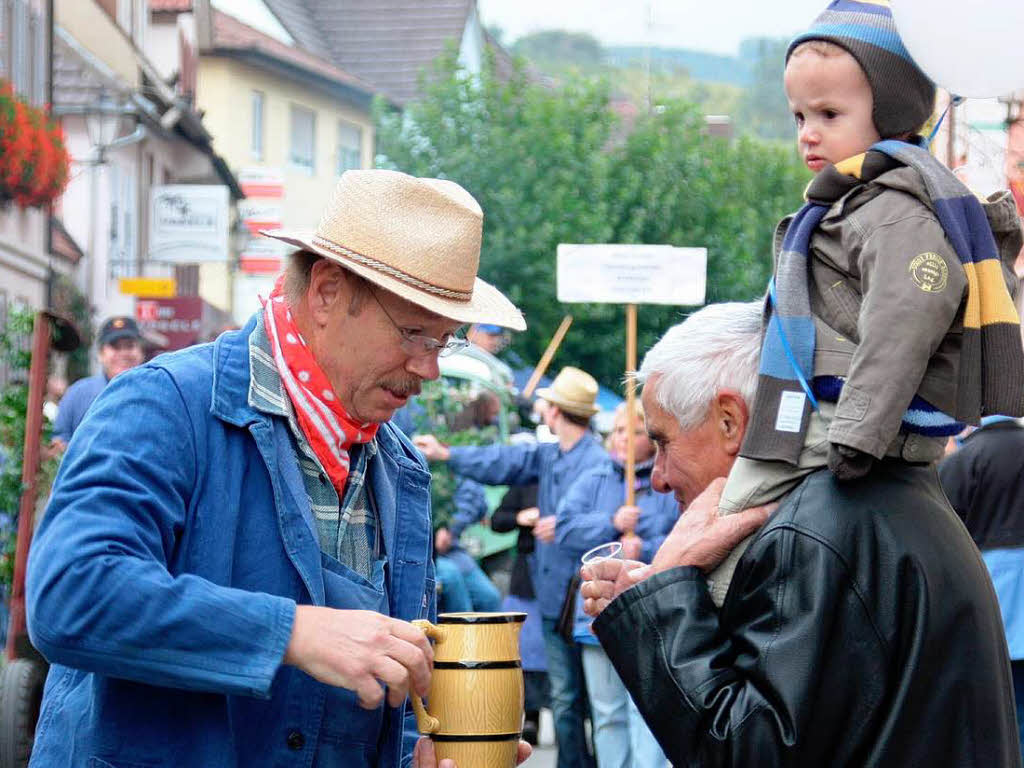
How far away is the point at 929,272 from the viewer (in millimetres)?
2680

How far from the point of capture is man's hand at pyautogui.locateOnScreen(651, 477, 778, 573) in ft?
9.25

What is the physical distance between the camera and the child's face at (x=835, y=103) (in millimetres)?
3023

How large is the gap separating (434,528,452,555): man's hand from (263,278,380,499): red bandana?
7.32 metres

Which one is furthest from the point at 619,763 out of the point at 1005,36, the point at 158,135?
the point at 158,135

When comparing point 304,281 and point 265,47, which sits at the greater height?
point 265,47

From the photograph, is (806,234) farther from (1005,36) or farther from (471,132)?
(471,132)

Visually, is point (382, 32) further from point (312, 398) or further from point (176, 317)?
point (312, 398)

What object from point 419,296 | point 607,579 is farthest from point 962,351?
point 419,296

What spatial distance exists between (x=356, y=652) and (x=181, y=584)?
0.29 m

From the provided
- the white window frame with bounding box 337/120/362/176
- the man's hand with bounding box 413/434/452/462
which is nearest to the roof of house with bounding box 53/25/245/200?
the man's hand with bounding box 413/434/452/462

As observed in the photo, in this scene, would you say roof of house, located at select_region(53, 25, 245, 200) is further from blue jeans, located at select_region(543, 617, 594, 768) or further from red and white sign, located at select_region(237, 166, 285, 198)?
blue jeans, located at select_region(543, 617, 594, 768)

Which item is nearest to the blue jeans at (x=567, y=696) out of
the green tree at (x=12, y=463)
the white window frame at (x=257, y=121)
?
the green tree at (x=12, y=463)

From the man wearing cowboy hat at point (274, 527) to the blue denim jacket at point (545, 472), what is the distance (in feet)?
18.1

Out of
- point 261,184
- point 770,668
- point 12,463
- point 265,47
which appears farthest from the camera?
point 265,47
